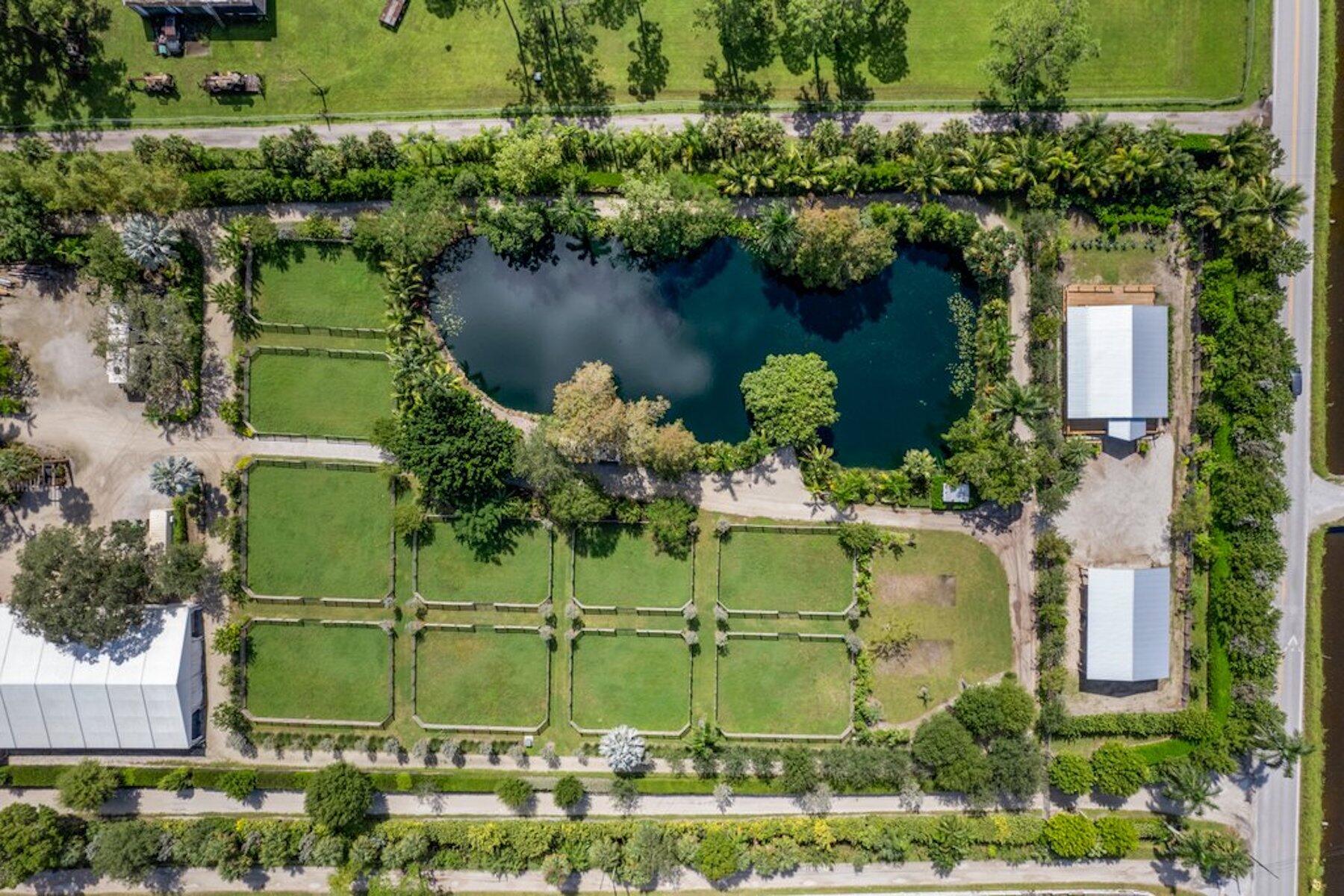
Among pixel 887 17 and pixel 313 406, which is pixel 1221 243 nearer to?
pixel 887 17

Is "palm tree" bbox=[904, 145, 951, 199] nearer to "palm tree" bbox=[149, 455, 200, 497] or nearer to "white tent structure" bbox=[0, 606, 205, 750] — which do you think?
"palm tree" bbox=[149, 455, 200, 497]

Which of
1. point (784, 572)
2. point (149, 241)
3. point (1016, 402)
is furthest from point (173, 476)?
point (1016, 402)

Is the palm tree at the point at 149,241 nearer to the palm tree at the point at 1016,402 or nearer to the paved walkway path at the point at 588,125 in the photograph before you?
the paved walkway path at the point at 588,125

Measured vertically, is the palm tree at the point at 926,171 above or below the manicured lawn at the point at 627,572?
above

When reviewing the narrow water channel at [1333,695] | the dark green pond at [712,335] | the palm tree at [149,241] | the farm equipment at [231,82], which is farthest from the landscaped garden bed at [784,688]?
the farm equipment at [231,82]

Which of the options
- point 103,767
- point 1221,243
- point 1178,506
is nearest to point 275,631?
point 103,767

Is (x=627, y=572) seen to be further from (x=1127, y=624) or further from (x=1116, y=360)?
(x=1116, y=360)
